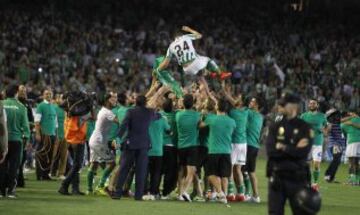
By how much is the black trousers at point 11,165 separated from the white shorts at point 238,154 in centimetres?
406

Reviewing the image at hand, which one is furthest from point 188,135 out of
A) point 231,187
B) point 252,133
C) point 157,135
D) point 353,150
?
point 353,150

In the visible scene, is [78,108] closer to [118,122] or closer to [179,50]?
[118,122]

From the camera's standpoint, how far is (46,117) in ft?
72.7

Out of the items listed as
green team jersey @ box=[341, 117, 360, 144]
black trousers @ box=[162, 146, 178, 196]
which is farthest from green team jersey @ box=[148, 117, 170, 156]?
green team jersey @ box=[341, 117, 360, 144]

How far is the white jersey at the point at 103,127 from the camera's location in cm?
1845

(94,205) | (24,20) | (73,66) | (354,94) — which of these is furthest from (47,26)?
(94,205)

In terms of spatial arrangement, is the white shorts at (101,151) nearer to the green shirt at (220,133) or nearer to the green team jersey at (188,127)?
the green team jersey at (188,127)

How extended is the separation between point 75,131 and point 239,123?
3.30 m

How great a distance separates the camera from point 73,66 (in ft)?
120

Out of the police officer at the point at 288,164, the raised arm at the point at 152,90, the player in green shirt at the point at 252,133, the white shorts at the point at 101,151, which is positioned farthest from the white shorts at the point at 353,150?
the police officer at the point at 288,164

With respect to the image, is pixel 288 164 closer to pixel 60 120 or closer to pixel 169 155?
pixel 169 155

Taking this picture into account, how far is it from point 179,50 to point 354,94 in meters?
21.5

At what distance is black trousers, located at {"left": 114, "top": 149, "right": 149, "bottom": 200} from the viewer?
56.9 feet

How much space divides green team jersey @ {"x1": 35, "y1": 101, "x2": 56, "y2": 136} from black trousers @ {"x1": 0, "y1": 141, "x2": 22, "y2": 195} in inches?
191
